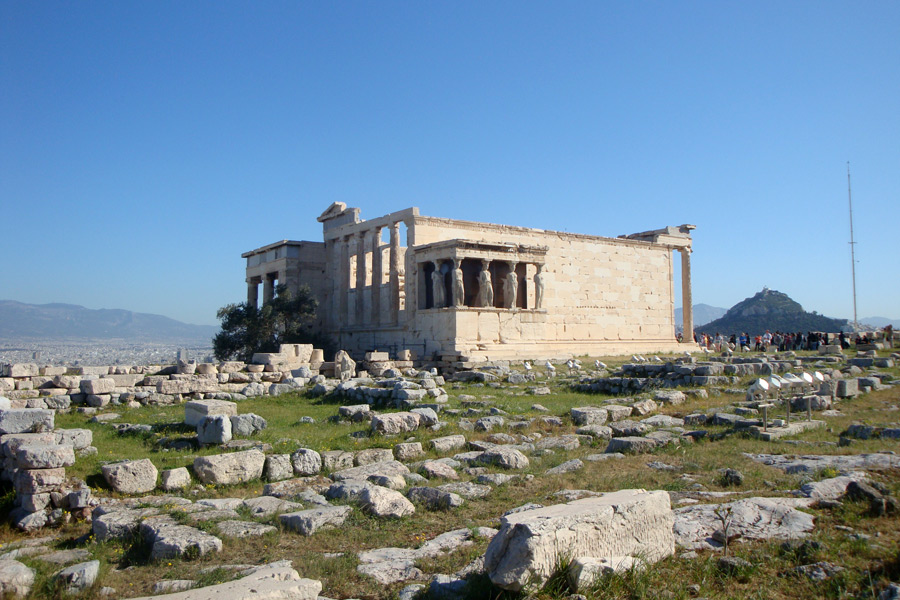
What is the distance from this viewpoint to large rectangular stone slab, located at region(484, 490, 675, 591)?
14.8 feet

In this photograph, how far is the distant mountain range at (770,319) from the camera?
237ft

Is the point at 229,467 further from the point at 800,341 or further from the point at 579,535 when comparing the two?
the point at 800,341

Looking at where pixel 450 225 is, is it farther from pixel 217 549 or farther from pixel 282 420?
pixel 217 549

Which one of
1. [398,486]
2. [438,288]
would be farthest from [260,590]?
[438,288]

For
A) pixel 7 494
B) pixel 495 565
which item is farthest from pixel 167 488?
pixel 495 565

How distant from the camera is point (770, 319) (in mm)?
76875

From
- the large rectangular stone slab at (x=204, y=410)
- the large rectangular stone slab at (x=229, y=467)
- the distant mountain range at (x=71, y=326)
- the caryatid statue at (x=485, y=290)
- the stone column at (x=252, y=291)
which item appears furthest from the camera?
the distant mountain range at (x=71, y=326)

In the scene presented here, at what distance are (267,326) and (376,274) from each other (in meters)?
4.78

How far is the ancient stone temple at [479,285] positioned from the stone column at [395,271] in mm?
41

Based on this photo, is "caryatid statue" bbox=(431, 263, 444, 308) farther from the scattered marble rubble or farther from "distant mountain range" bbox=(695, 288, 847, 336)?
"distant mountain range" bbox=(695, 288, 847, 336)

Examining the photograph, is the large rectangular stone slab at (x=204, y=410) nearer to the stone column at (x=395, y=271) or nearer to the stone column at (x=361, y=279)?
the stone column at (x=395, y=271)

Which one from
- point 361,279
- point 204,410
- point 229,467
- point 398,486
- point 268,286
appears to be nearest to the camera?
point 398,486

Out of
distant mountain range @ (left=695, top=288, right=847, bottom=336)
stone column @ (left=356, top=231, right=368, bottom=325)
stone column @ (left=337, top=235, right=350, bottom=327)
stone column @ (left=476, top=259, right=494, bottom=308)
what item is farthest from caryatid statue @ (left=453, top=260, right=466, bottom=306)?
distant mountain range @ (left=695, top=288, right=847, bottom=336)

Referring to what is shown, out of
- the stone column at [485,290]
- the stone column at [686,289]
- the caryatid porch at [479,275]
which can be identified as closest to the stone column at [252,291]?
the caryatid porch at [479,275]
